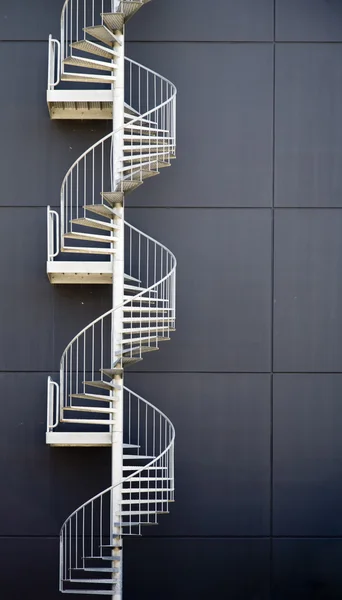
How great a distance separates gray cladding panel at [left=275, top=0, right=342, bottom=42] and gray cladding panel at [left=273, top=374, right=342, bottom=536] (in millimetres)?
3974

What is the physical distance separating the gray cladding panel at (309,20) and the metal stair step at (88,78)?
216 centimetres

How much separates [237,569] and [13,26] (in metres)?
6.81

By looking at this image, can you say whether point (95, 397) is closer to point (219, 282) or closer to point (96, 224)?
point (96, 224)

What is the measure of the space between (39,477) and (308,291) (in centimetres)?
376

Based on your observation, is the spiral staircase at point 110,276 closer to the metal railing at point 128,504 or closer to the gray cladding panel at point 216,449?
the metal railing at point 128,504

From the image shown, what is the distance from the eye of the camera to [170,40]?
35.3ft

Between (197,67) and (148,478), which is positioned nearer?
(148,478)

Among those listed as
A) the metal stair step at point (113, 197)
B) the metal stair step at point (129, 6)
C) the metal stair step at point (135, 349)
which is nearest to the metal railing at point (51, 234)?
the metal stair step at point (113, 197)

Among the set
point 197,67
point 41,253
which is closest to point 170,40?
point 197,67

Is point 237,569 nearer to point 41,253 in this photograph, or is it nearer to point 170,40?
point 41,253

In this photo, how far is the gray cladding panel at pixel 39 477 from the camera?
10422 millimetres

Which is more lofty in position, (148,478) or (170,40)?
(170,40)

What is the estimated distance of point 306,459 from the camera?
34.6 ft

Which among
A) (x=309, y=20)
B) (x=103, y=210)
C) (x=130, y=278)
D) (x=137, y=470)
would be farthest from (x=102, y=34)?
(x=137, y=470)
